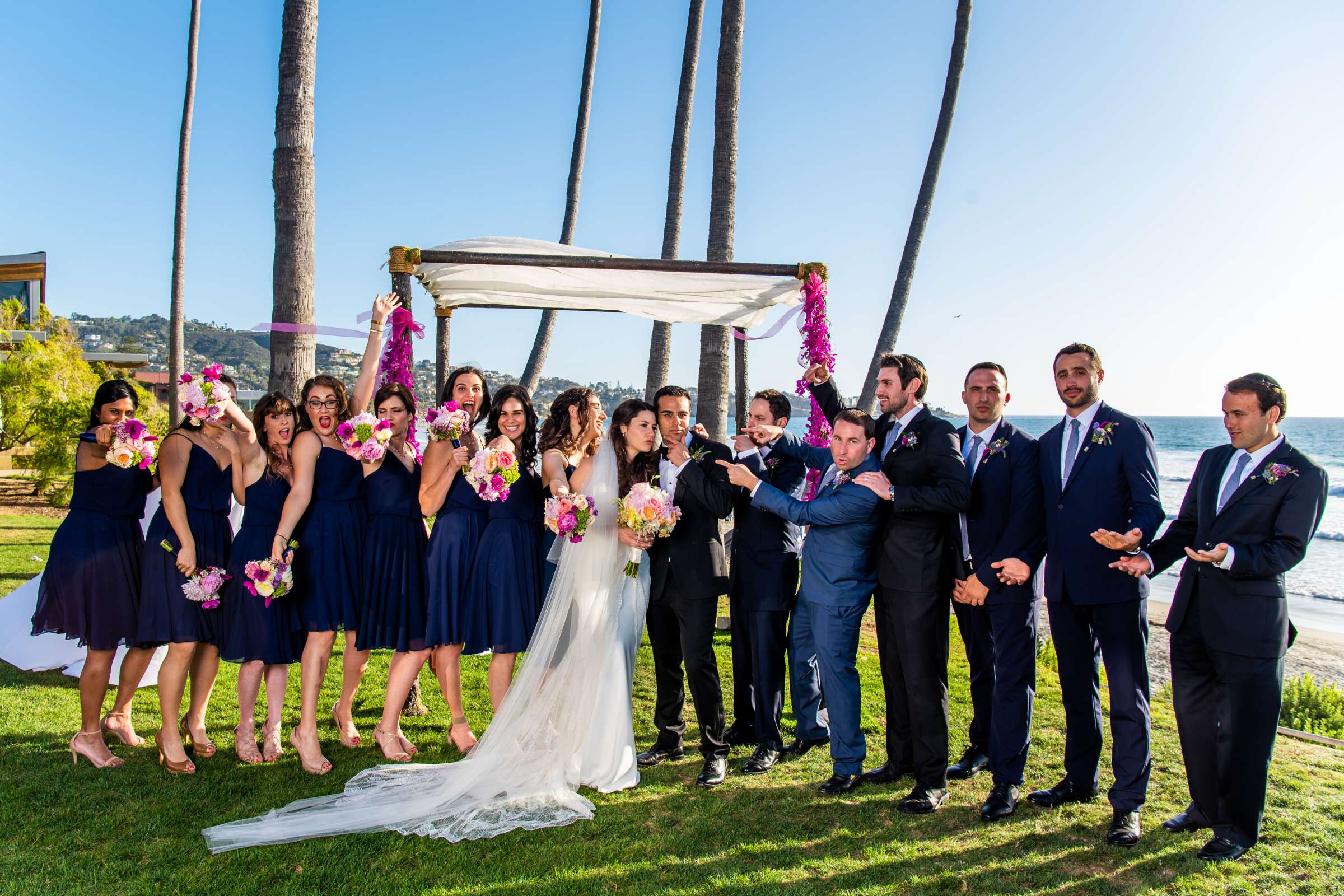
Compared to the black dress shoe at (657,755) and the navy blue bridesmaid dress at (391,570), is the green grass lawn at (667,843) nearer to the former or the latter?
the black dress shoe at (657,755)

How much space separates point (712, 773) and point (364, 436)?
2953mm

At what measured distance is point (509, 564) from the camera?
17.7 ft

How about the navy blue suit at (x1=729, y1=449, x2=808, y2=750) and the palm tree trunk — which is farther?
the palm tree trunk

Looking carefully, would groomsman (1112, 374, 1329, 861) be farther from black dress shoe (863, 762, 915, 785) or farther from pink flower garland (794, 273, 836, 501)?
pink flower garland (794, 273, 836, 501)

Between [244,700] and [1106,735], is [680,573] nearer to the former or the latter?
[244,700]

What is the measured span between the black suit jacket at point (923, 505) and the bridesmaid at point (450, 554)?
2602 millimetres

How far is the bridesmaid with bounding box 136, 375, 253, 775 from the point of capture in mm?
5109

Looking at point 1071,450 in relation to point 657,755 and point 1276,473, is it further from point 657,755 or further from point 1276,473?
point 657,755

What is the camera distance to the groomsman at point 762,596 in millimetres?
5492

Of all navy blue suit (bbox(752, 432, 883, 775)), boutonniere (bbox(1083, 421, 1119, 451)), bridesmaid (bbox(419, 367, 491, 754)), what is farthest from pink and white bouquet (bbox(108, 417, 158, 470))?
boutonniere (bbox(1083, 421, 1119, 451))

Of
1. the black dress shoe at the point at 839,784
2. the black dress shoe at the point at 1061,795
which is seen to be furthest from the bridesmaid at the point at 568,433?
the black dress shoe at the point at 1061,795

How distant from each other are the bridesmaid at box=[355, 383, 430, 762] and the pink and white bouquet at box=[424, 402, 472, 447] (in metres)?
0.36

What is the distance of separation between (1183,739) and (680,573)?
294 centimetres

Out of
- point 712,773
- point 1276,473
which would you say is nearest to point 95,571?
point 712,773
